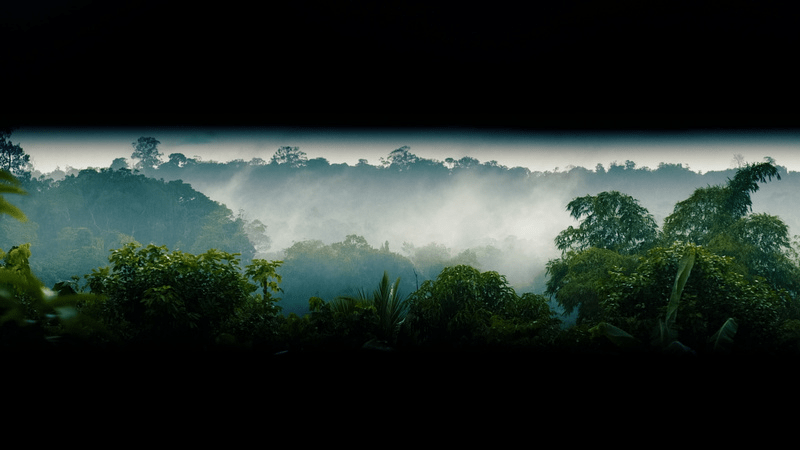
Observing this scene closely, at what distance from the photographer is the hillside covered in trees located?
66.9 inches

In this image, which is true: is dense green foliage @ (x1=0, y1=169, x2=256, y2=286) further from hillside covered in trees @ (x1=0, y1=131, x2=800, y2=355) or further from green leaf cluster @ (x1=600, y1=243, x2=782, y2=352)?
green leaf cluster @ (x1=600, y1=243, x2=782, y2=352)

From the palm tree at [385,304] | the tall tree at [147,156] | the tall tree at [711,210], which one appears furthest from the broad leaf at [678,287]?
the tall tree at [711,210]

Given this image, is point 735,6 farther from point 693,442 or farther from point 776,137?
point 693,442

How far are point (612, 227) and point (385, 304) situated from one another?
5.57m

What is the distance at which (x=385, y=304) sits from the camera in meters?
2.08

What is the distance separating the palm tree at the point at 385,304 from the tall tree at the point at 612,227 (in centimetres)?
467

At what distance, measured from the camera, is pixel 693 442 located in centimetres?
132

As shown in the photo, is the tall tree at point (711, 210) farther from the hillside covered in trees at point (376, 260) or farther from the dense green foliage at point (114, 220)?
the dense green foliage at point (114, 220)

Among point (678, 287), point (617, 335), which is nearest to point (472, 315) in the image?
point (617, 335)

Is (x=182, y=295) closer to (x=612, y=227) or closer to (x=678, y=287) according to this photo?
(x=678, y=287)

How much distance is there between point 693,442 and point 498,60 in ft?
4.53

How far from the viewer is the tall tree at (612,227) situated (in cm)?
629

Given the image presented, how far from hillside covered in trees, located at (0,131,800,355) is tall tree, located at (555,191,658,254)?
0.20 metres

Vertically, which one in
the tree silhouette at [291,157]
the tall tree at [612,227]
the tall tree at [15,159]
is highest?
the tree silhouette at [291,157]
